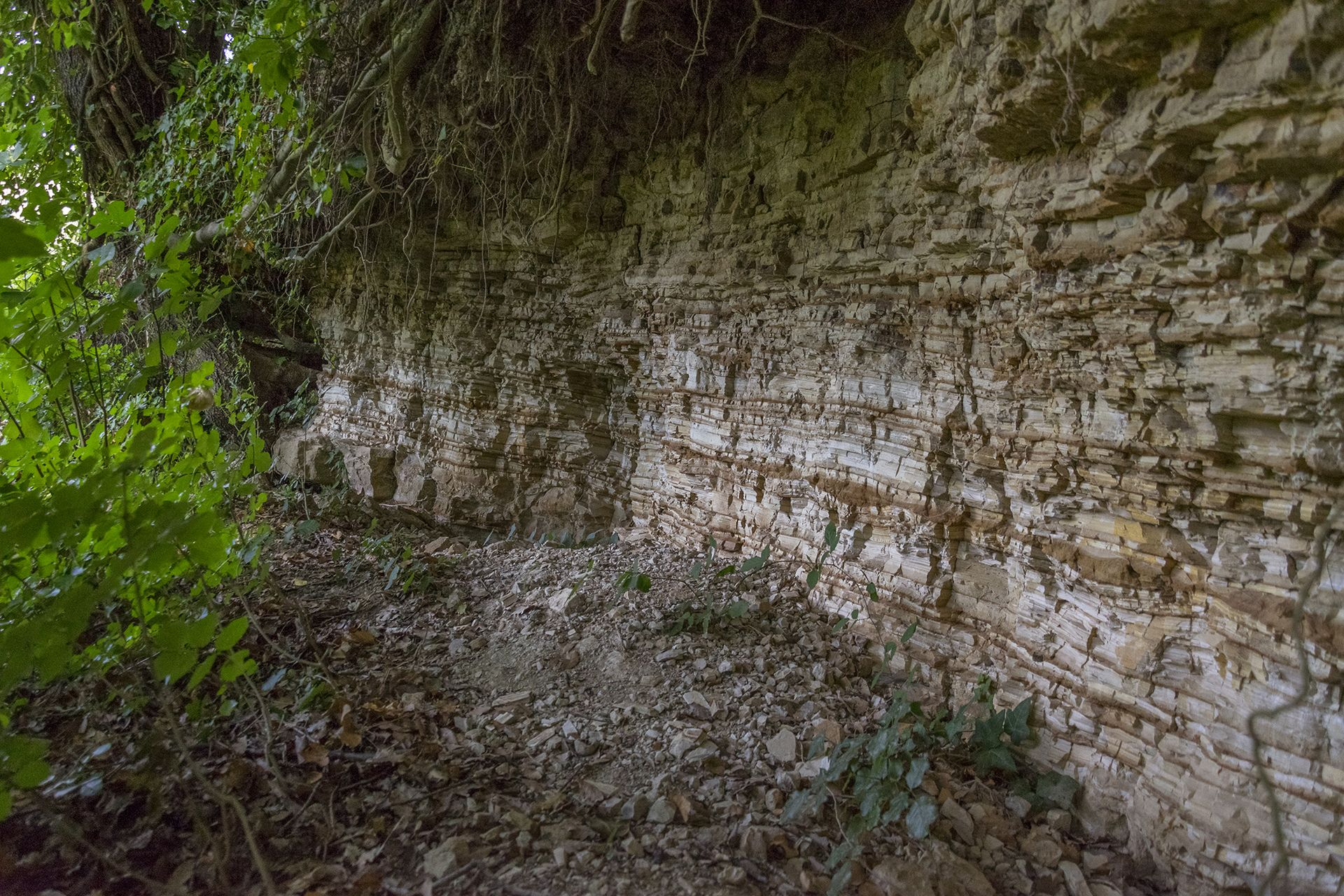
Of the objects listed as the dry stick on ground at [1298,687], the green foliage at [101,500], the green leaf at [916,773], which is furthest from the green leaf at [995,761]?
the green foliage at [101,500]

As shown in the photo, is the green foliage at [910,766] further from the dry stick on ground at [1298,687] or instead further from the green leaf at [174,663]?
the green leaf at [174,663]

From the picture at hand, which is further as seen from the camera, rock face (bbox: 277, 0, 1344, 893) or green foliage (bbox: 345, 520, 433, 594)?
green foliage (bbox: 345, 520, 433, 594)

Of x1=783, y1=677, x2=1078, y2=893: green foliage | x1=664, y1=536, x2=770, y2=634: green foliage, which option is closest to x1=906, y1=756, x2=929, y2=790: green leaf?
x1=783, y1=677, x2=1078, y2=893: green foliage

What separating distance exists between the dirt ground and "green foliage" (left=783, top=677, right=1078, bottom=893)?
0.06 metres

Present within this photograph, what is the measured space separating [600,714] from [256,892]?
1.24 metres

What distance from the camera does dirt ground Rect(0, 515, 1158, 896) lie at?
2.01 m

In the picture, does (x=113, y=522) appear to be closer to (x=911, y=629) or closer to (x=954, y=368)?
(x=911, y=629)

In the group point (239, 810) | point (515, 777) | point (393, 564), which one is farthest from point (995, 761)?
point (393, 564)

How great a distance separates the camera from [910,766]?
243 centimetres

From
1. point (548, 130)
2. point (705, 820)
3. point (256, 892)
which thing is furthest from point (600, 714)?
point (548, 130)

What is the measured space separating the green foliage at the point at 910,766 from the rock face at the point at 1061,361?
0.44ft

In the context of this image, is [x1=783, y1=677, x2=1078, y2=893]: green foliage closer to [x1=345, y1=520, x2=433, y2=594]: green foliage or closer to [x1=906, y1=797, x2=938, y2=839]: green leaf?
[x1=906, y1=797, x2=938, y2=839]: green leaf

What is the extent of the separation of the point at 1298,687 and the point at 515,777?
238 cm

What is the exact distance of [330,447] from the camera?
6891 mm
